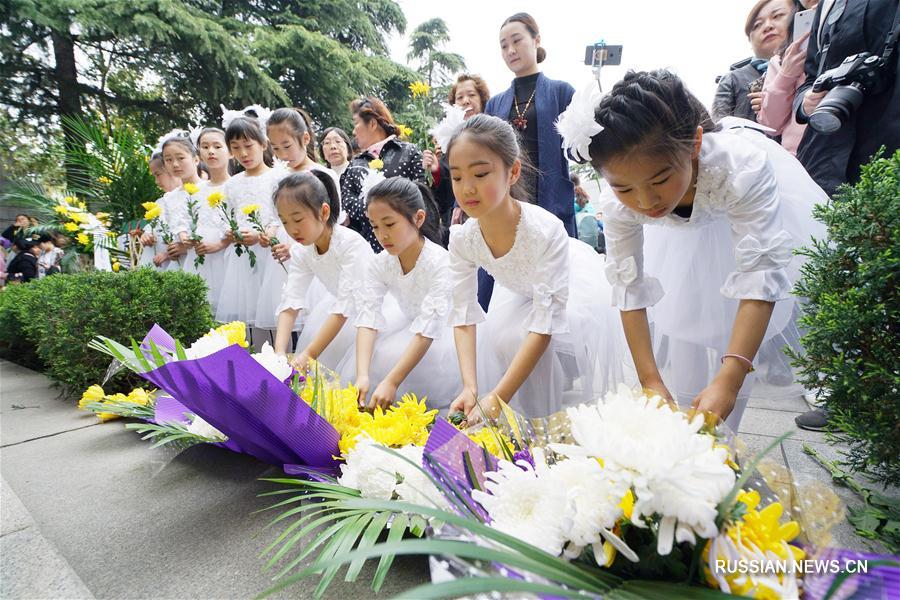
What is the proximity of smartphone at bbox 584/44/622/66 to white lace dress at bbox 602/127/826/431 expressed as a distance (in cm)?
283

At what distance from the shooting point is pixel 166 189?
4934 mm

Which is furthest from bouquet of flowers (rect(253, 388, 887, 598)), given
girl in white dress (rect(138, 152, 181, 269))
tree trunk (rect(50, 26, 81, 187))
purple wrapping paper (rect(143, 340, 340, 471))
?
tree trunk (rect(50, 26, 81, 187))

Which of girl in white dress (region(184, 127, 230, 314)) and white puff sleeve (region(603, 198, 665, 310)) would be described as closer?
white puff sleeve (region(603, 198, 665, 310))

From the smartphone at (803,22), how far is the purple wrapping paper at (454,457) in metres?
2.84

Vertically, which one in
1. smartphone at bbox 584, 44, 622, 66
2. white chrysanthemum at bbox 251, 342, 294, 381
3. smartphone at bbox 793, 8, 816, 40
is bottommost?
white chrysanthemum at bbox 251, 342, 294, 381

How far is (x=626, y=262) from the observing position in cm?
173

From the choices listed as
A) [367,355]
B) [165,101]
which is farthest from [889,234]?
[165,101]

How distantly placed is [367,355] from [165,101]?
1237cm

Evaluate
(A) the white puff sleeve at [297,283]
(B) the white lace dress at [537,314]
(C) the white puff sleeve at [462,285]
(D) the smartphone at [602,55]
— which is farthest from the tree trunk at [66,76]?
(B) the white lace dress at [537,314]

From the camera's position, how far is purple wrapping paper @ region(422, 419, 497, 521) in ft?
2.82

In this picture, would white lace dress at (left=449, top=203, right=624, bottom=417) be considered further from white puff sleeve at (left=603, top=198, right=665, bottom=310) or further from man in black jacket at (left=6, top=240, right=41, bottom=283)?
man in black jacket at (left=6, top=240, right=41, bottom=283)

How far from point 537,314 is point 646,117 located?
0.83 metres

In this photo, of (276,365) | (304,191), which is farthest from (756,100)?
(276,365)

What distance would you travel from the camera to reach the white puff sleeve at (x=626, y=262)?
172 centimetres
